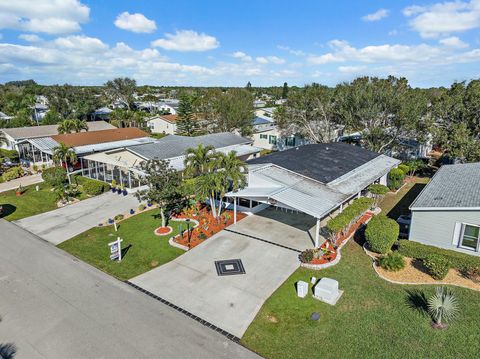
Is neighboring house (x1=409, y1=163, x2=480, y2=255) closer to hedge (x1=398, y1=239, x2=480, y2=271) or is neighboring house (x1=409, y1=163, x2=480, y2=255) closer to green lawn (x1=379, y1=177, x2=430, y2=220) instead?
hedge (x1=398, y1=239, x2=480, y2=271)

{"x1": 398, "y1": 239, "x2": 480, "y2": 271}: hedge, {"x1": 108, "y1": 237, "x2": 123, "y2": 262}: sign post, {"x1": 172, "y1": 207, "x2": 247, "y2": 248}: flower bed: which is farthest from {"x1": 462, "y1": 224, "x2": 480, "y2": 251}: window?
{"x1": 108, "y1": 237, "x2": 123, "y2": 262}: sign post

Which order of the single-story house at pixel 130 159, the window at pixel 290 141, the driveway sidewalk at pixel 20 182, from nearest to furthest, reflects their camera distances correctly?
the single-story house at pixel 130 159
the driveway sidewalk at pixel 20 182
the window at pixel 290 141

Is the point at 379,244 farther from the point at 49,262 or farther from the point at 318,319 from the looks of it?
the point at 49,262

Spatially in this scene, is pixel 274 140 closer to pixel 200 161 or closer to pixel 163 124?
pixel 200 161

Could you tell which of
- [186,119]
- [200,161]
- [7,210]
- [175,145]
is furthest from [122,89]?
[200,161]

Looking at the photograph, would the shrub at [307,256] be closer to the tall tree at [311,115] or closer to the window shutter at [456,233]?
the window shutter at [456,233]

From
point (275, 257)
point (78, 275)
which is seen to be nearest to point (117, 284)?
point (78, 275)

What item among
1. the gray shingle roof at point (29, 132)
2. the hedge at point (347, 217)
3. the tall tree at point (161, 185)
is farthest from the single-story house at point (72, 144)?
the hedge at point (347, 217)
